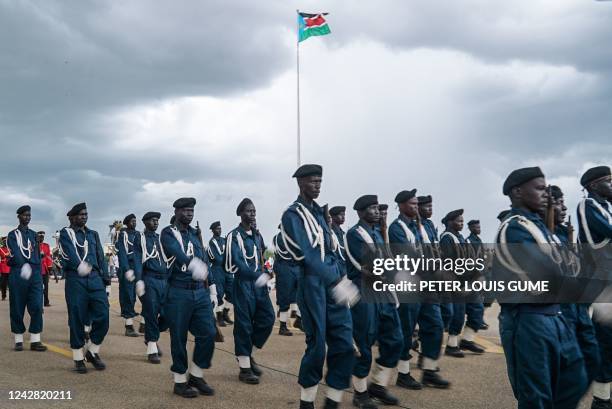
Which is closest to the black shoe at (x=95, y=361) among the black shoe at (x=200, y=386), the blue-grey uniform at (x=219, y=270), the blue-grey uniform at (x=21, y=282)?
the black shoe at (x=200, y=386)

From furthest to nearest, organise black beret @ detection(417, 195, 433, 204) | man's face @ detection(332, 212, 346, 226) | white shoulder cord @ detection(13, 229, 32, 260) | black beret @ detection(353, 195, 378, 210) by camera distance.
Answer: man's face @ detection(332, 212, 346, 226) < white shoulder cord @ detection(13, 229, 32, 260) < black beret @ detection(417, 195, 433, 204) < black beret @ detection(353, 195, 378, 210)

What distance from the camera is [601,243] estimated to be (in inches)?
241

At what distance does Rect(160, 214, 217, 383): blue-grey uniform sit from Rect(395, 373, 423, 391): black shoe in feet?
→ 7.90

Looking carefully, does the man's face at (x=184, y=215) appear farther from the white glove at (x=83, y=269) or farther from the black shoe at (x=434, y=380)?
the black shoe at (x=434, y=380)

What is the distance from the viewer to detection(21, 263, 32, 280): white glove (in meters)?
10.6

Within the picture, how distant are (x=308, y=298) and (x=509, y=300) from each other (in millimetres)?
2117

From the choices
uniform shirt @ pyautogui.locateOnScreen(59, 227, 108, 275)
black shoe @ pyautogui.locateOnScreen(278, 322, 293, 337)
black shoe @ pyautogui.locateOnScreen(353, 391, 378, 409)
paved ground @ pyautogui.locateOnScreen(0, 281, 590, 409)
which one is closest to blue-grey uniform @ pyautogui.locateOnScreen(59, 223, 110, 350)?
uniform shirt @ pyautogui.locateOnScreen(59, 227, 108, 275)

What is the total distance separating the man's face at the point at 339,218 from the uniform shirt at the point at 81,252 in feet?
16.4

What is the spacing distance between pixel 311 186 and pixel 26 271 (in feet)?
22.3

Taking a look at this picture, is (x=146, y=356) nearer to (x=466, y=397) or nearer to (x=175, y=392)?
(x=175, y=392)

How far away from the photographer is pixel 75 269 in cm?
862

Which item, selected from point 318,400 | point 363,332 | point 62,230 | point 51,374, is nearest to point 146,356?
point 51,374

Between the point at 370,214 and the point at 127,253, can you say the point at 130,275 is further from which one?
the point at 370,214

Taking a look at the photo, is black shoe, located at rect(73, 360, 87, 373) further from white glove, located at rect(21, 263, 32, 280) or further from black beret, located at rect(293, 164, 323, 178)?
black beret, located at rect(293, 164, 323, 178)
